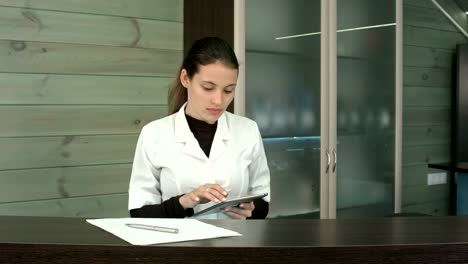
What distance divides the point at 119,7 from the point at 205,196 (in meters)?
1.64

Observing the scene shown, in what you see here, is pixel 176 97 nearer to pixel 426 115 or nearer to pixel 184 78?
pixel 184 78

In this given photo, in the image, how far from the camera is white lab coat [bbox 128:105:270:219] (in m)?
1.86

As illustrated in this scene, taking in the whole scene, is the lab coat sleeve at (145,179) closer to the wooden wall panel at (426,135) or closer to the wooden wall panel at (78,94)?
the wooden wall panel at (78,94)

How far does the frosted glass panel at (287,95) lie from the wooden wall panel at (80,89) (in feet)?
1.78

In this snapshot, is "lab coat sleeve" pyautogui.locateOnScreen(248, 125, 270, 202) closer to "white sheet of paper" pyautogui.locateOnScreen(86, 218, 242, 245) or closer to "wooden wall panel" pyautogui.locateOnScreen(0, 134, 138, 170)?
"white sheet of paper" pyautogui.locateOnScreen(86, 218, 242, 245)

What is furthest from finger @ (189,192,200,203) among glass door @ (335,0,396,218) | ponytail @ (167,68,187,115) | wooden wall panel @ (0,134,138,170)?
glass door @ (335,0,396,218)

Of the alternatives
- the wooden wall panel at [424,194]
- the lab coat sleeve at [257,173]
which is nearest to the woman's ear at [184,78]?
the lab coat sleeve at [257,173]

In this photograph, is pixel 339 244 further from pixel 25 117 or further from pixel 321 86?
pixel 321 86

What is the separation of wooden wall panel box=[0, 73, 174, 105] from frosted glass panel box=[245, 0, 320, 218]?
0.54 m

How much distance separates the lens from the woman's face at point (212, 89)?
72.7 inches

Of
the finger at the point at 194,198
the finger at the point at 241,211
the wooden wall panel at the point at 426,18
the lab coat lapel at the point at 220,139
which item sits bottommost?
the finger at the point at 241,211

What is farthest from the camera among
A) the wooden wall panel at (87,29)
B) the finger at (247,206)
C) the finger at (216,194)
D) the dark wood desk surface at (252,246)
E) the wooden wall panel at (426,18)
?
the wooden wall panel at (426,18)

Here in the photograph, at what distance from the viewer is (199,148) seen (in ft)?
6.23

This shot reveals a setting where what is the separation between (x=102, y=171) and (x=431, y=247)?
2.01 metres
